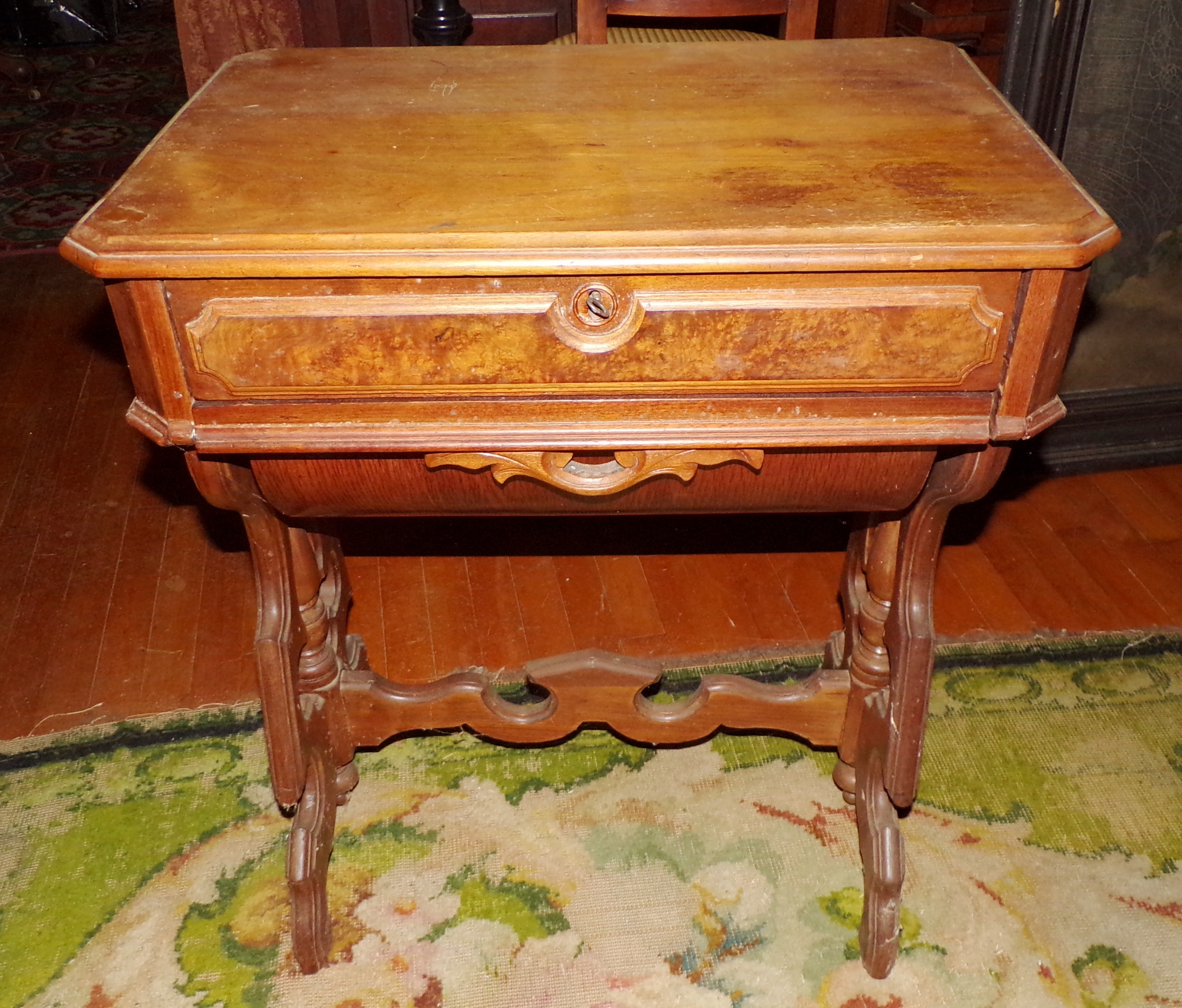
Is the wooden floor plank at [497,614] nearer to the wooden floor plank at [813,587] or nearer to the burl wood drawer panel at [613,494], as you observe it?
the wooden floor plank at [813,587]

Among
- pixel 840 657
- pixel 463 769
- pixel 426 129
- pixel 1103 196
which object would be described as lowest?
pixel 463 769

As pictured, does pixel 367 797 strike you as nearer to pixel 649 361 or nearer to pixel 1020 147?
pixel 649 361

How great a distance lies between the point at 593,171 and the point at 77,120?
4.18m

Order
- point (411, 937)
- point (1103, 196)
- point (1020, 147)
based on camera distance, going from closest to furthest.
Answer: point (1020, 147) < point (411, 937) < point (1103, 196)

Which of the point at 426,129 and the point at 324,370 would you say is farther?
the point at 426,129

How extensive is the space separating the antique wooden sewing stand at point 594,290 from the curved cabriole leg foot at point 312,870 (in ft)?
1.31

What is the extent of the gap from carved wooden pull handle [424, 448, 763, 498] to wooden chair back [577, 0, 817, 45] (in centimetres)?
94

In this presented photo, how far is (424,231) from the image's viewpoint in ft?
3.45

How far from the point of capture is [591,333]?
111 centimetres

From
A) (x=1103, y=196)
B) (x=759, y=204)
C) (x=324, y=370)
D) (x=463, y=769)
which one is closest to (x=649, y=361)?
(x=759, y=204)

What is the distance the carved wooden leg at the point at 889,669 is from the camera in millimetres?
1371

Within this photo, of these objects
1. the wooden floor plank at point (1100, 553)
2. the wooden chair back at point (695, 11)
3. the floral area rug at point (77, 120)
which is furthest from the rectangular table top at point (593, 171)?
the floral area rug at point (77, 120)

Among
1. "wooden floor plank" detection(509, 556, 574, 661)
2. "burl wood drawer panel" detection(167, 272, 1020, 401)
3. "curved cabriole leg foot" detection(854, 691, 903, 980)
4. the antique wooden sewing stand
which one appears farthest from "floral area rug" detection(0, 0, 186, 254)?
"curved cabriole leg foot" detection(854, 691, 903, 980)

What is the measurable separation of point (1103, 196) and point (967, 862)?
1320mm
